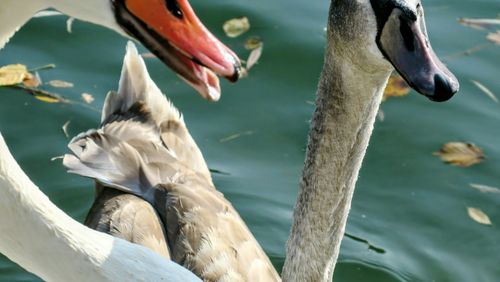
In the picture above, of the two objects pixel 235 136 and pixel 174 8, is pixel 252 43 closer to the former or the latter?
pixel 235 136

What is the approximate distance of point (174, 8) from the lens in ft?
12.3

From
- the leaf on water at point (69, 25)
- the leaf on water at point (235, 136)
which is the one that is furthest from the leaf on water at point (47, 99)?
the leaf on water at point (235, 136)

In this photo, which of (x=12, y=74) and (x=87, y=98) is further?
(x=12, y=74)

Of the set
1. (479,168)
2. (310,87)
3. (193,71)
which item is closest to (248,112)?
(310,87)

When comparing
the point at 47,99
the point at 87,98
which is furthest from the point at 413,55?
the point at 47,99

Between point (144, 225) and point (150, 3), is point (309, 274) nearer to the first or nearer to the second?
point (144, 225)

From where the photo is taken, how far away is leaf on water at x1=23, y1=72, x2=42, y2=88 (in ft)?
24.8

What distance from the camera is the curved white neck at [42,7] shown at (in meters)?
3.69

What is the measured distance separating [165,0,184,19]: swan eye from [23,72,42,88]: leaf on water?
4.00m

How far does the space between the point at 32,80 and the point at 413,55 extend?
3.92 m

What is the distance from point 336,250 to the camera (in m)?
5.71

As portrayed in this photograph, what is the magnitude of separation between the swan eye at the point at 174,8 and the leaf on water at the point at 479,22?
16.0 feet

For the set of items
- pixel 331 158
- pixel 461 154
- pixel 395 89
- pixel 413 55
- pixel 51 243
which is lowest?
pixel 461 154

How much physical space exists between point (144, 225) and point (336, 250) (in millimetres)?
993
